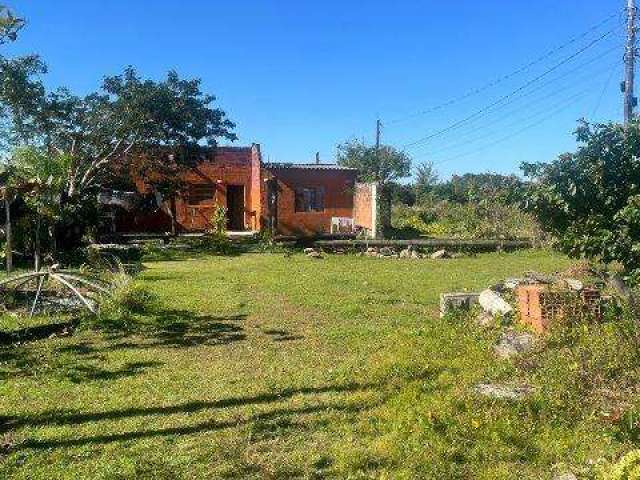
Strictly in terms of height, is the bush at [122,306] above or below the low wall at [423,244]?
below

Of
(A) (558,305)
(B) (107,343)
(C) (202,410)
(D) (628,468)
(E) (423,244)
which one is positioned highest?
(E) (423,244)

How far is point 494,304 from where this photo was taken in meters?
8.12

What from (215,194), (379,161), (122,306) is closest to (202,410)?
(122,306)

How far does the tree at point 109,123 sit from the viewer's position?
65.9 feet

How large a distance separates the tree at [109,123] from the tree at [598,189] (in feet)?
53.3

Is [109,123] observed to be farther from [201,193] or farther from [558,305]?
[558,305]

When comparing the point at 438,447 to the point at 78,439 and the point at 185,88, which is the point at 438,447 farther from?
the point at 185,88

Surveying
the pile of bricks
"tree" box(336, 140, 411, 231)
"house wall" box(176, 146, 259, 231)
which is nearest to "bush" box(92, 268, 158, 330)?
the pile of bricks

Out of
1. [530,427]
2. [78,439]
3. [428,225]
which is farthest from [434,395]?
[428,225]

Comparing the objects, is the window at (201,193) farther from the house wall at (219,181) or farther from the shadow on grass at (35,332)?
the shadow on grass at (35,332)

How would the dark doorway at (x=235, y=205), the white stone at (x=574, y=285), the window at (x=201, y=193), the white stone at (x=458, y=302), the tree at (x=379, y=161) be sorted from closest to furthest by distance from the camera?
the white stone at (x=574, y=285)
the white stone at (x=458, y=302)
the window at (x=201, y=193)
the dark doorway at (x=235, y=205)
the tree at (x=379, y=161)

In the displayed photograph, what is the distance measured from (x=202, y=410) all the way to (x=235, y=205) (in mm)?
25622

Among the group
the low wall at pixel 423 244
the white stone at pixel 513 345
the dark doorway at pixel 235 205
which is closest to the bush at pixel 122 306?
the white stone at pixel 513 345

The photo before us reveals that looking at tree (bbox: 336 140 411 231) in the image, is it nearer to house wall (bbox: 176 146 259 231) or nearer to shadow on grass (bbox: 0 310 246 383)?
house wall (bbox: 176 146 259 231)
